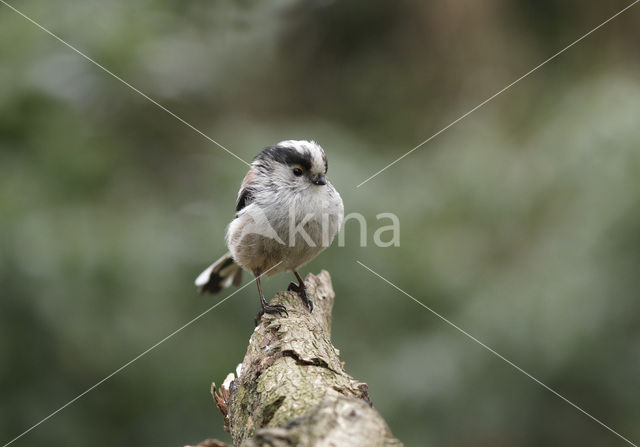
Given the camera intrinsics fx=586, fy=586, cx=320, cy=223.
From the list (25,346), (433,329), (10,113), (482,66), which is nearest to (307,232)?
(433,329)

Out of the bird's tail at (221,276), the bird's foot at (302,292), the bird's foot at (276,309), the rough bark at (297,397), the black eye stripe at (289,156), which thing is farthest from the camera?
the bird's tail at (221,276)

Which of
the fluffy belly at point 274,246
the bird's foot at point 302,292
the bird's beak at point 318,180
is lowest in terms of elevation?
the bird's foot at point 302,292

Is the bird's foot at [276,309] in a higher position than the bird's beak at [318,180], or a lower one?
lower

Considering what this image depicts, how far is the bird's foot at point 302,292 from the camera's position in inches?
143

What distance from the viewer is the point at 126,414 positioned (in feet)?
12.9

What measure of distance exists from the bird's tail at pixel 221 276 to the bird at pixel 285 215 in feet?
0.99

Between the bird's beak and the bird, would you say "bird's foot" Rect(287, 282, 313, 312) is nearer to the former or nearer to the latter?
the bird

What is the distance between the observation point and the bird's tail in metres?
4.38

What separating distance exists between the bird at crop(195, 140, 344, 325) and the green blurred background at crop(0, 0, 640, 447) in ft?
0.82

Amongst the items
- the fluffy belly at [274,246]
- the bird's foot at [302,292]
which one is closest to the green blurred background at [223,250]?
the fluffy belly at [274,246]

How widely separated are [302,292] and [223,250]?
68cm

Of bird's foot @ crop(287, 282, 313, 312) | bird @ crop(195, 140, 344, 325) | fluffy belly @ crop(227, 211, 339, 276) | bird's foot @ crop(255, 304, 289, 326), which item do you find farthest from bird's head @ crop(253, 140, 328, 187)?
bird's foot @ crop(255, 304, 289, 326)

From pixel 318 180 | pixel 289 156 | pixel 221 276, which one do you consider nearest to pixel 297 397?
pixel 318 180

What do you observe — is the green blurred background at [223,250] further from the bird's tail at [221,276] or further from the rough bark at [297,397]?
the rough bark at [297,397]
